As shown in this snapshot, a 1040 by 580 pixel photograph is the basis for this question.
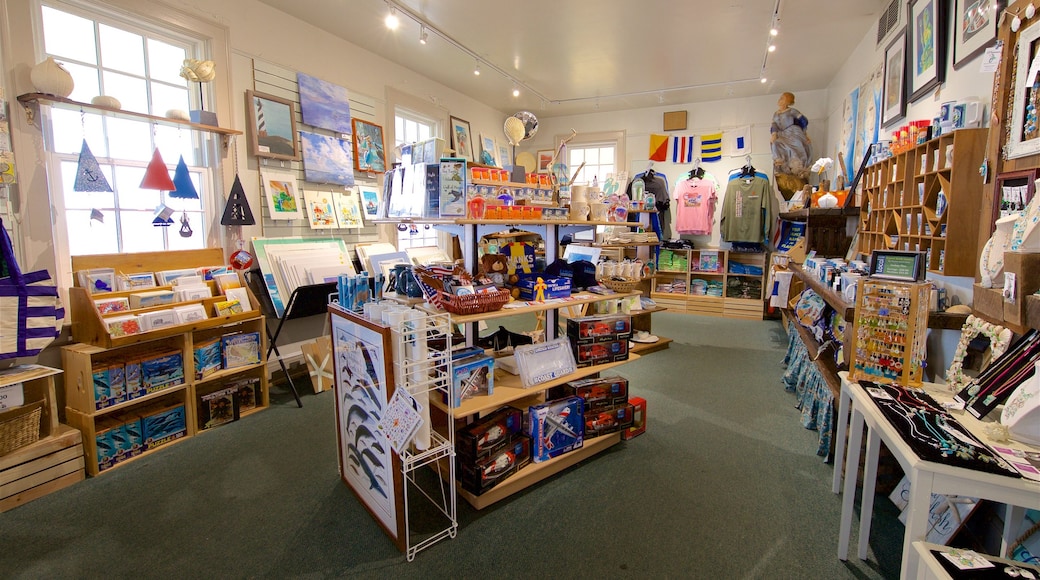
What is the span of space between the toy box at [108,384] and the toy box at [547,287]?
8.25ft

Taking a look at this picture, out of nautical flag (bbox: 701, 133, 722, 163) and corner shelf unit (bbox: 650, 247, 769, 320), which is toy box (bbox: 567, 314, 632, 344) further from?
nautical flag (bbox: 701, 133, 722, 163)

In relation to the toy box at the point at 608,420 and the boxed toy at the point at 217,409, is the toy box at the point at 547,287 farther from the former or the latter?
the boxed toy at the point at 217,409

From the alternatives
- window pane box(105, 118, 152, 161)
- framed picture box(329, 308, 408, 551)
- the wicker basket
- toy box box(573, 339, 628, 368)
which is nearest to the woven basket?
framed picture box(329, 308, 408, 551)

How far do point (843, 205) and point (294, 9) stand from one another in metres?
5.17

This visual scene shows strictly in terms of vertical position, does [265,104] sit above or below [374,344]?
above

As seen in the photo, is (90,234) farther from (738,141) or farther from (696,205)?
(738,141)

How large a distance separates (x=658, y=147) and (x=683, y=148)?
398 mm

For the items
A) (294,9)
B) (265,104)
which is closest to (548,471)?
(265,104)

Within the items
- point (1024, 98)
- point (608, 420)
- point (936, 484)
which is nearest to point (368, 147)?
point (608, 420)

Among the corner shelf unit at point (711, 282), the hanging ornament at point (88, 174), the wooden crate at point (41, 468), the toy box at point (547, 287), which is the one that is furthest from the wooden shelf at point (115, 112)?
the corner shelf unit at point (711, 282)

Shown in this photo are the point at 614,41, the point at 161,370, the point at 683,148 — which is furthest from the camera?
the point at 683,148

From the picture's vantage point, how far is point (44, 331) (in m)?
2.57

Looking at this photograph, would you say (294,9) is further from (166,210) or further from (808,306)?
(808,306)

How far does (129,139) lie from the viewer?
3275 mm
